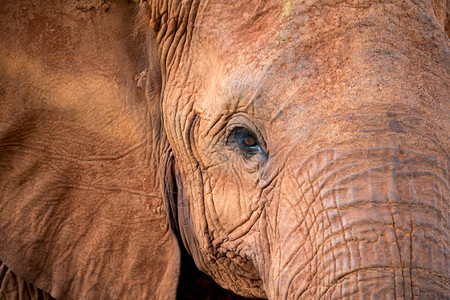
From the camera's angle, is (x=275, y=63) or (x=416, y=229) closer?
(x=416, y=229)

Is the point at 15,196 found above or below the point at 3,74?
below

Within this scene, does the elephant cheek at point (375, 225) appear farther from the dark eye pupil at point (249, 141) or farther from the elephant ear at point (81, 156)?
the elephant ear at point (81, 156)

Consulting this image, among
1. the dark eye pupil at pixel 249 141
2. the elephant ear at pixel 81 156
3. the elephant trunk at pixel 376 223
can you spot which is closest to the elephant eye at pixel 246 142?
the dark eye pupil at pixel 249 141

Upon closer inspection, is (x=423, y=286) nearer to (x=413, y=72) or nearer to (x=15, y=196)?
(x=413, y=72)

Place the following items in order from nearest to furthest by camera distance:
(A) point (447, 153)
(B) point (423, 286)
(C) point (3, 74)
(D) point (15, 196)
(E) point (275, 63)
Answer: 1. (B) point (423, 286)
2. (A) point (447, 153)
3. (E) point (275, 63)
4. (C) point (3, 74)
5. (D) point (15, 196)

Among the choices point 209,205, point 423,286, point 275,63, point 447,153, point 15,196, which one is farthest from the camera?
point 15,196

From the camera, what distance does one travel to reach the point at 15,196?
9.01ft

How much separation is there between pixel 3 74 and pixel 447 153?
57.7 inches

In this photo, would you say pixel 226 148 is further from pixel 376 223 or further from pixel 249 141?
pixel 376 223

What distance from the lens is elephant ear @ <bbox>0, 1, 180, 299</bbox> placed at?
2.45 m

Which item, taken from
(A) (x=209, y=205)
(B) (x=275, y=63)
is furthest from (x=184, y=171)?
(B) (x=275, y=63)

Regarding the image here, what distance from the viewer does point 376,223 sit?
173cm

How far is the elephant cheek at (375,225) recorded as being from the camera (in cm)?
172

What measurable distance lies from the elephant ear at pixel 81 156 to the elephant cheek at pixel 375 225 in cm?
82
